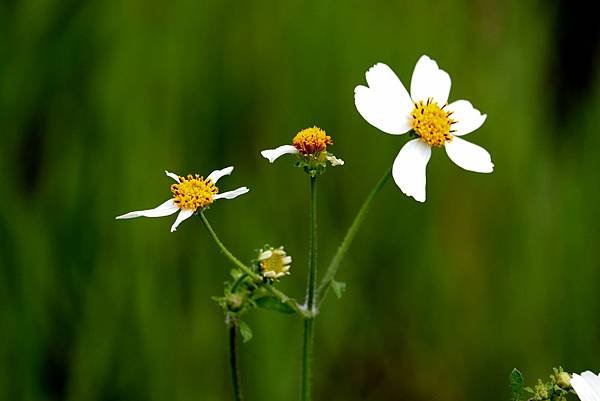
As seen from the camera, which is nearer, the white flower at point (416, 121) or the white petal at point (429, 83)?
the white flower at point (416, 121)

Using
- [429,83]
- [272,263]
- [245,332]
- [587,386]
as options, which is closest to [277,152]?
[272,263]

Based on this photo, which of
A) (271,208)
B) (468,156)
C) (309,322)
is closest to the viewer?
(309,322)

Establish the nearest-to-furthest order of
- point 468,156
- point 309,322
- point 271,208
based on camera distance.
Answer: point 309,322, point 468,156, point 271,208

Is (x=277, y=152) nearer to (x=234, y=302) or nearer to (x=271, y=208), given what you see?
(x=234, y=302)

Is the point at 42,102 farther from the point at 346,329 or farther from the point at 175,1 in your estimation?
the point at 346,329

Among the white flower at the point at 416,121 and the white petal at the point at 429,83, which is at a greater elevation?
the white petal at the point at 429,83

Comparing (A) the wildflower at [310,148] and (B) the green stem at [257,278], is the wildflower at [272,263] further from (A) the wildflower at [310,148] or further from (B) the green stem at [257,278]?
(A) the wildflower at [310,148]

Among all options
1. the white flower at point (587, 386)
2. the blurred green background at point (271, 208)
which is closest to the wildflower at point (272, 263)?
the white flower at point (587, 386)
